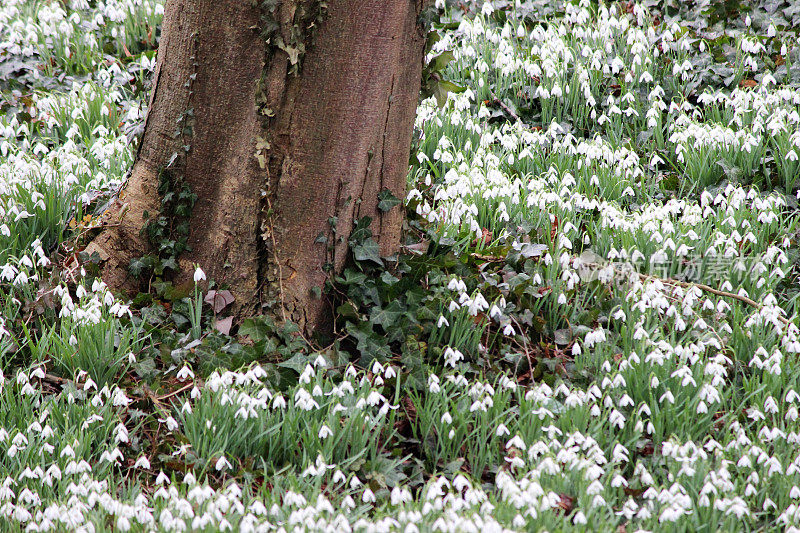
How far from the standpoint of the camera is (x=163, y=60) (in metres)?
2.97

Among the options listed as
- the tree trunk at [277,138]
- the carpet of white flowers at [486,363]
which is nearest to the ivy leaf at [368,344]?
the carpet of white flowers at [486,363]

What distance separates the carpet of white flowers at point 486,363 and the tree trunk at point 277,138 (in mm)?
188

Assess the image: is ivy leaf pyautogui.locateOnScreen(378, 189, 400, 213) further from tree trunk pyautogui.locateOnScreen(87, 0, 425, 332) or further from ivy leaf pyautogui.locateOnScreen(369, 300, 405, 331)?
ivy leaf pyautogui.locateOnScreen(369, 300, 405, 331)

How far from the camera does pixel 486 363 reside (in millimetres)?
2906

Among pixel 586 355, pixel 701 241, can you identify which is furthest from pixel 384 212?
pixel 701 241

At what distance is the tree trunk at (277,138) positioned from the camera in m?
2.68

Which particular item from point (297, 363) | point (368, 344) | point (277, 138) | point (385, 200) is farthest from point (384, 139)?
point (297, 363)

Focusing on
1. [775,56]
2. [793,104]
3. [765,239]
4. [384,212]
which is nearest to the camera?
[384,212]

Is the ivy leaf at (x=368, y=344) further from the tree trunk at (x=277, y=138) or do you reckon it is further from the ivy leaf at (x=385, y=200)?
the ivy leaf at (x=385, y=200)

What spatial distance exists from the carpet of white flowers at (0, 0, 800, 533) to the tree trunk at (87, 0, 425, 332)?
0.19 m

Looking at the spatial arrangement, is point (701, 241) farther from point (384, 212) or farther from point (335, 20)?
point (335, 20)

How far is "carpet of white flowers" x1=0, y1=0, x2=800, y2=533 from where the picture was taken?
2143 mm

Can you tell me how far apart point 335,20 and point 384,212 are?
0.77 metres

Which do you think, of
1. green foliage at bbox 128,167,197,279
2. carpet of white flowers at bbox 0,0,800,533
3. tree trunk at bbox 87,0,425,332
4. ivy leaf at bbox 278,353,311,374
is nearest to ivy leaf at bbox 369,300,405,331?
carpet of white flowers at bbox 0,0,800,533
